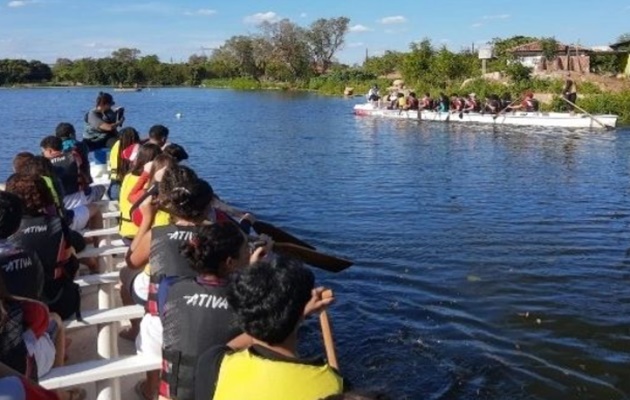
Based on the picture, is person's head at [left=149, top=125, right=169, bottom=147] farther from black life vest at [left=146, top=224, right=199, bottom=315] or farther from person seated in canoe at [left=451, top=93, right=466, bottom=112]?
person seated in canoe at [left=451, top=93, right=466, bottom=112]

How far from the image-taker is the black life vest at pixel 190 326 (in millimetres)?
3375

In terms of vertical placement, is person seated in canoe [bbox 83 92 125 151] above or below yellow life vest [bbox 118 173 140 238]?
above

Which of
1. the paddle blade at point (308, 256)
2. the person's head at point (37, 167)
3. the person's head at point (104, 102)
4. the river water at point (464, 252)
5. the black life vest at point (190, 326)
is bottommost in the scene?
the river water at point (464, 252)

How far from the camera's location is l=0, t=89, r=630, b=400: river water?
247 inches

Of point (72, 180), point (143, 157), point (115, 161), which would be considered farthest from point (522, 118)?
point (143, 157)

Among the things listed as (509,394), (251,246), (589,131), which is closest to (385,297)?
(509,394)

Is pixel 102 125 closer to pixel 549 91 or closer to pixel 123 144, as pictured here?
pixel 123 144

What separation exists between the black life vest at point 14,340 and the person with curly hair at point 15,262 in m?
0.51

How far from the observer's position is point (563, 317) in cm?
738

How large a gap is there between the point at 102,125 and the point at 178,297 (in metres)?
7.61

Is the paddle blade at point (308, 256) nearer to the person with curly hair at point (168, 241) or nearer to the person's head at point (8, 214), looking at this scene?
the person with curly hair at point (168, 241)

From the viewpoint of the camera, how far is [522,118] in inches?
1158

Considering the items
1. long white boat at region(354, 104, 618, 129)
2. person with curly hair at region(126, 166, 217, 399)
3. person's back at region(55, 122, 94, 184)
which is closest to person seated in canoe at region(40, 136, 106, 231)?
person's back at region(55, 122, 94, 184)

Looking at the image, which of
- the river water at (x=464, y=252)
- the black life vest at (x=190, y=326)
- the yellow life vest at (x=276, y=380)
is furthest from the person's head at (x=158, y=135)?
the yellow life vest at (x=276, y=380)
